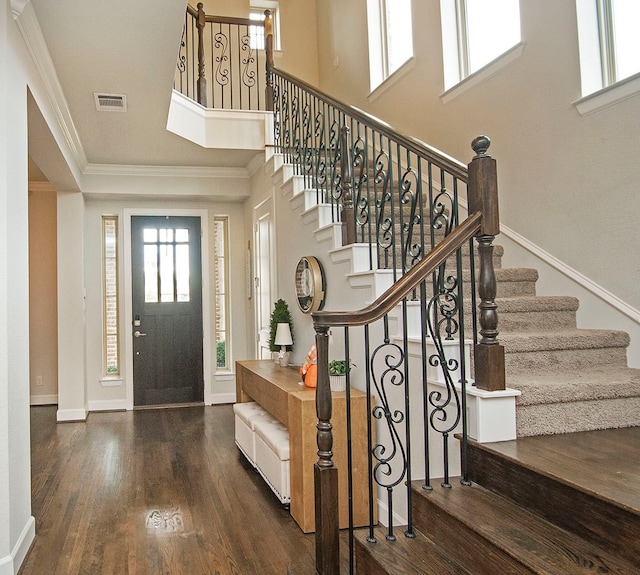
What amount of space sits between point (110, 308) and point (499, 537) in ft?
20.3

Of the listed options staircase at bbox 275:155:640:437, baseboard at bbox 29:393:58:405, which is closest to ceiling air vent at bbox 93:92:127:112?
staircase at bbox 275:155:640:437

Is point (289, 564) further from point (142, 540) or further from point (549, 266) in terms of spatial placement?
point (549, 266)

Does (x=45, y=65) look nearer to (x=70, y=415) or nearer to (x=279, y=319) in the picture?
(x=279, y=319)

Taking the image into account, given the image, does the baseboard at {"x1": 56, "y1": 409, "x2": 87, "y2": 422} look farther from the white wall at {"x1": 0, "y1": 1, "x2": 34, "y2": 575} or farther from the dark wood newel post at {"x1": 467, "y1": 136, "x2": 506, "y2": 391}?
the dark wood newel post at {"x1": 467, "y1": 136, "x2": 506, "y2": 391}

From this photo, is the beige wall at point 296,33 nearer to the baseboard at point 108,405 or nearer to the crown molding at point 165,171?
the crown molding at point 165,171

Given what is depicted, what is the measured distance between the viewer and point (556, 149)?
12.1ft

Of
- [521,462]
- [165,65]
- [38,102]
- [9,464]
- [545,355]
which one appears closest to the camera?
[521,462]

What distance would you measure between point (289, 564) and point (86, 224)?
534 centimetres

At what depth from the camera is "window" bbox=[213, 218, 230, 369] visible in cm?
738

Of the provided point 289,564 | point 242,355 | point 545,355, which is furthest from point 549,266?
point 242,355

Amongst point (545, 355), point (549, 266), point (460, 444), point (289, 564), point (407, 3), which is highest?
point (407, 3)

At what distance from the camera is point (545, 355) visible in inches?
116

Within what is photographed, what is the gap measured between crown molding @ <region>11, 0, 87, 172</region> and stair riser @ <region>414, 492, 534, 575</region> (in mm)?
2944

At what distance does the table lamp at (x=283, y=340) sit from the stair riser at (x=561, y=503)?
2.72 meters
